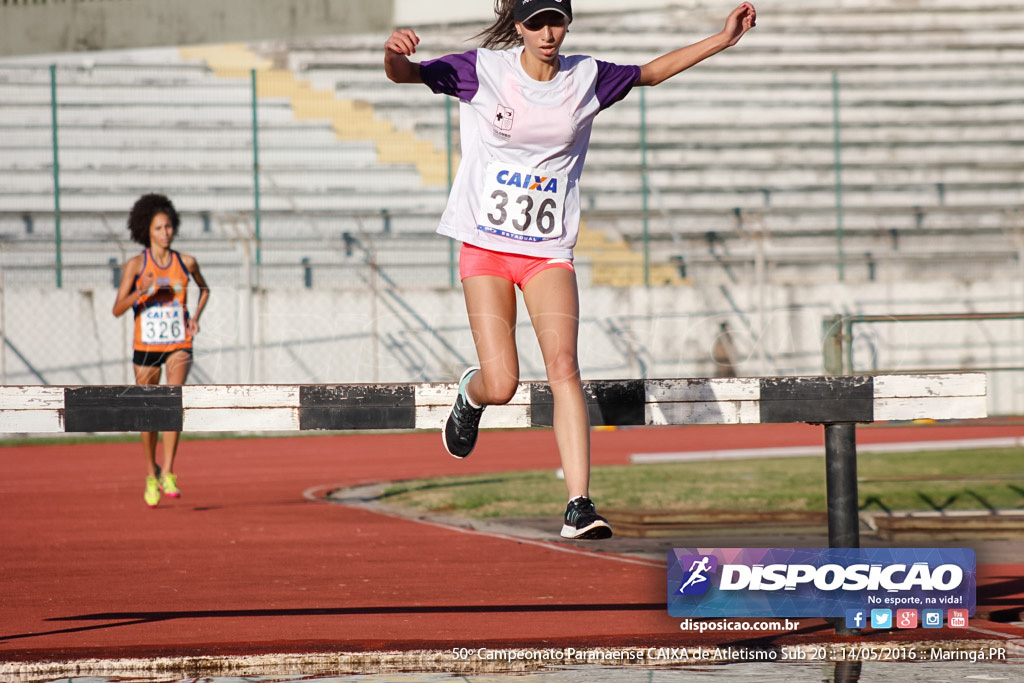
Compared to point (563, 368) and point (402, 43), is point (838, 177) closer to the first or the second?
point (563, 368)

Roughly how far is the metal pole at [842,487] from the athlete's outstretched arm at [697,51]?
4.55ft

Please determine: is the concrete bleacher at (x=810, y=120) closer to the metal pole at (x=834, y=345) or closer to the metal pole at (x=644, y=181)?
the metal pole at (x=644, y=181)

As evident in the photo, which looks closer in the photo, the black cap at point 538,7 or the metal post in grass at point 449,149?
the black cap at point 538,7

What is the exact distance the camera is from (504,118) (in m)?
4.01

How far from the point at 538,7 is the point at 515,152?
454 mm

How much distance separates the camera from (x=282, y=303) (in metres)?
17.5

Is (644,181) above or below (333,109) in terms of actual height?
below

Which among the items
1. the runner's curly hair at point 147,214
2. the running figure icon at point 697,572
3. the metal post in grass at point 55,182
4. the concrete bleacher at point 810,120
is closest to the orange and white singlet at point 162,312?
the runner's curly hair at point 147,214

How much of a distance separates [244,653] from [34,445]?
13418 mm

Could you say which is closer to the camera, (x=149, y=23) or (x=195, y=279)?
(x=195, y=279)

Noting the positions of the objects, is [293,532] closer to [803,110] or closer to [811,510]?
[811,510]

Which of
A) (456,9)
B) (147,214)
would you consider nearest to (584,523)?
(147,214)

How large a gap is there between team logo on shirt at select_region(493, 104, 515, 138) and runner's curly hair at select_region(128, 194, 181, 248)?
563 centimetres

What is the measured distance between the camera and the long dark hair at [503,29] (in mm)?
4262
